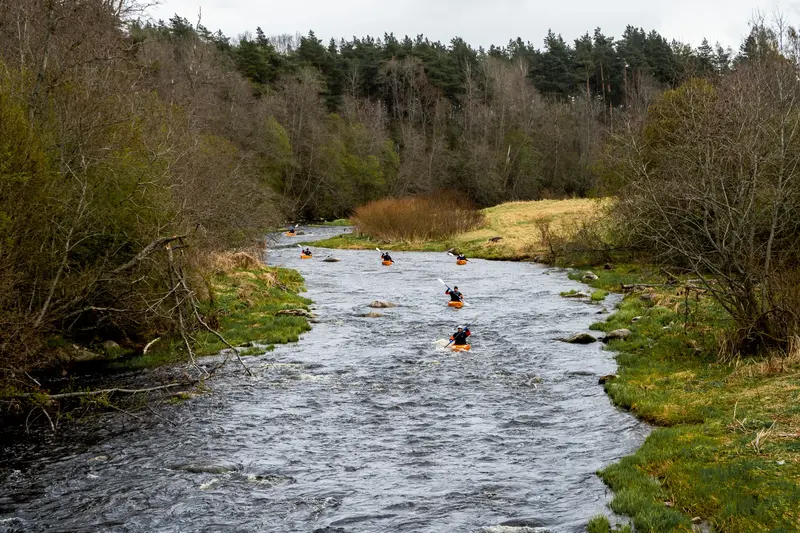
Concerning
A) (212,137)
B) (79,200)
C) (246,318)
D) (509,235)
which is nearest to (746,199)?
(246,318)

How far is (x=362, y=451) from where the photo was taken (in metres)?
12.7

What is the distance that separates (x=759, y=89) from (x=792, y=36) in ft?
14.2

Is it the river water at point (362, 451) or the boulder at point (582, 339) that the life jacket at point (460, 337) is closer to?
the river water at point (362, 451)

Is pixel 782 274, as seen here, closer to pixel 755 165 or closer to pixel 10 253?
pixel 755 165

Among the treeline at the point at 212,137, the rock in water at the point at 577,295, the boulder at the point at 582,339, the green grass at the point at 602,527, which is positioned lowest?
the green grass at the point at 602,527

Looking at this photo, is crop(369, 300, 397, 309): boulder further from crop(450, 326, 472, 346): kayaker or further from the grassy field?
the grassy field

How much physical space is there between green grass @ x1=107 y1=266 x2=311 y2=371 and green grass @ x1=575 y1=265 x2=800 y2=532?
10499 millimetres

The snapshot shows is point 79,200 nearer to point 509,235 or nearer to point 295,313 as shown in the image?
point 295,313

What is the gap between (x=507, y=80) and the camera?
92938 millimetres

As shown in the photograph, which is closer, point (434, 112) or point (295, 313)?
point (295, 313)

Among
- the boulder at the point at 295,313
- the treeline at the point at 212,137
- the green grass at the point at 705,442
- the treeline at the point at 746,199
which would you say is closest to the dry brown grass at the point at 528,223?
the treeline at the point at 212,137

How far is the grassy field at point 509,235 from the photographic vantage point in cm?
4699

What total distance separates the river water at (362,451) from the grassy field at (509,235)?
25.3 meters

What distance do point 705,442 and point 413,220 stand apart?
4451 centimetres
